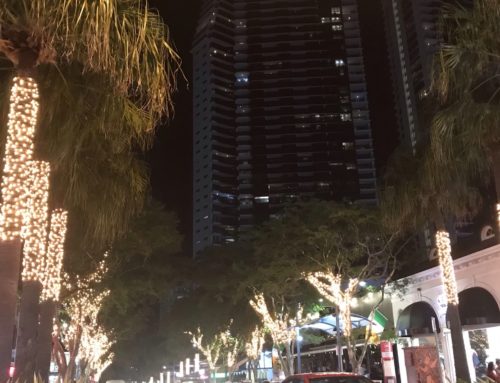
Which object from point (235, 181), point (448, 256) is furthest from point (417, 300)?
point (235, 181)

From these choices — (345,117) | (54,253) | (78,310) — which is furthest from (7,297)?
(345,117)

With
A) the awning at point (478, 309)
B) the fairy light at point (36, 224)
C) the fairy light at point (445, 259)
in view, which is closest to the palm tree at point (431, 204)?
the fairy light at point (445, 259)

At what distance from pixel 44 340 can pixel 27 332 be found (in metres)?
2.35

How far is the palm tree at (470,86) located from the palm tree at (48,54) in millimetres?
5522

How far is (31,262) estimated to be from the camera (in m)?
10.4

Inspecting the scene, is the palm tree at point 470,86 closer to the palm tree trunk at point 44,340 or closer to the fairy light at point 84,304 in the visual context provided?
the palm tree trunk at point 44,340

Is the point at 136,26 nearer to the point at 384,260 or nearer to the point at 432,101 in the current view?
the point at 432,101

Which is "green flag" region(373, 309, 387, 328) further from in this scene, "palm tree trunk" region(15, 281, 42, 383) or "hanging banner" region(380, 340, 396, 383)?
"palm tree trunk" region(15, 281, 42, 383)

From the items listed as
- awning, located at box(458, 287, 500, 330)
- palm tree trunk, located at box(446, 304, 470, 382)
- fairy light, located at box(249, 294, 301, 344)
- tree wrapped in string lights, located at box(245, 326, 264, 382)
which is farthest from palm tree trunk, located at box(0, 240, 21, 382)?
tree wrapped in string lights, located at box(245, 326, 264, 382)

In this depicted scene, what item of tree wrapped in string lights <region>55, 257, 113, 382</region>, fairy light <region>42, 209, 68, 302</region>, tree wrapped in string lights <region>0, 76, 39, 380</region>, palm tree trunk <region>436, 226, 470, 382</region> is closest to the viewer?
tree wrapped in string lights <region>0, 76, 39, 380</region>

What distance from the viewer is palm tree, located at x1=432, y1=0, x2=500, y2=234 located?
426 inches

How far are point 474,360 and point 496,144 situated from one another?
1570cm

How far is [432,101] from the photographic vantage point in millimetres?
16672

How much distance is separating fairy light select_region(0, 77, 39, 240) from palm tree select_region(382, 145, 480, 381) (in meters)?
11.3
